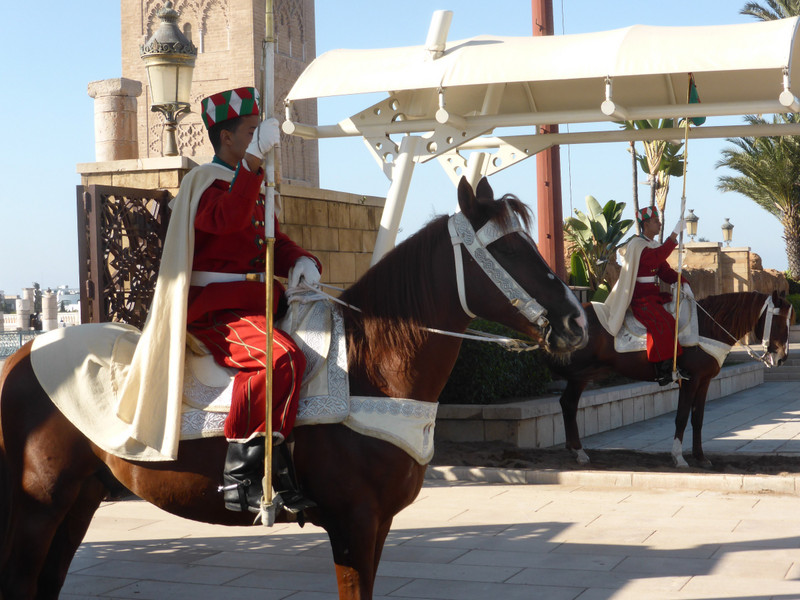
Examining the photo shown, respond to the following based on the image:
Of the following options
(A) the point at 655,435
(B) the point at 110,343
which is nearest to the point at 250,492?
(B) the point at 110,343

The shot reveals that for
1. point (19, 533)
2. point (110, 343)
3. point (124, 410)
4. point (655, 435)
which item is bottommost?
point (655, 435)

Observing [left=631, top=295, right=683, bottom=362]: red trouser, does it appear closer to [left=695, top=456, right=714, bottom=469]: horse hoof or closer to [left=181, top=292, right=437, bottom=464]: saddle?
[left=695, top=456, right=714, bottom=469]: horse hoof

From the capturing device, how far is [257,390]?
3818 millimetres

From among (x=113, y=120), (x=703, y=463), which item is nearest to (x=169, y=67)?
(x=113, y=120)

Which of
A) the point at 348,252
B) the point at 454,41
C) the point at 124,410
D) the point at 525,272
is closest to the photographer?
the point at 525,272

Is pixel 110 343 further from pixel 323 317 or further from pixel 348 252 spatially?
pixel 348 252

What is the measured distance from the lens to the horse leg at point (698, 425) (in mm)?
10062

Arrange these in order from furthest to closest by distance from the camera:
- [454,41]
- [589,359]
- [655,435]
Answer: [655,435]
[589,359]
[454,41]

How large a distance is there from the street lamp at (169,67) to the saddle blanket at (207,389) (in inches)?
196

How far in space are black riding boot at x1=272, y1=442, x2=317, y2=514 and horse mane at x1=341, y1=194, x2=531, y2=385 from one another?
466 millimetres

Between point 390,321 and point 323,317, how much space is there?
286 millimetres

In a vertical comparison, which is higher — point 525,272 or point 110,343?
point 525,272

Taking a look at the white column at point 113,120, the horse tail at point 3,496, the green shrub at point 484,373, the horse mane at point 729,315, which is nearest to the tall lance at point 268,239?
the horse tail at point 3,496

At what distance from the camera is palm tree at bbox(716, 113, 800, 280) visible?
32.0 m
